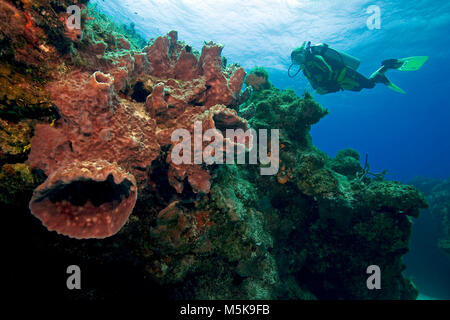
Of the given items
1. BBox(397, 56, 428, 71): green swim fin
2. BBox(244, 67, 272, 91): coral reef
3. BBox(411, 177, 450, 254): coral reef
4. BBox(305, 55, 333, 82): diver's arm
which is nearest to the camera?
BBox(244, 67, 272, 91): coral reef

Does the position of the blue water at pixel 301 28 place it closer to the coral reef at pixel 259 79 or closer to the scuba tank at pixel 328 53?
the scuba tank at pixel 328 53

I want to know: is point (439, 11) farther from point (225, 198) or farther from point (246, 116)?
point (225, 198)

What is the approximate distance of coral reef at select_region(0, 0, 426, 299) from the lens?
200cm

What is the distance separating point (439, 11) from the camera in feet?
60.7

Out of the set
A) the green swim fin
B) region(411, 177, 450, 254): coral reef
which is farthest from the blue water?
region(411, 177, 450, 254): coral reef

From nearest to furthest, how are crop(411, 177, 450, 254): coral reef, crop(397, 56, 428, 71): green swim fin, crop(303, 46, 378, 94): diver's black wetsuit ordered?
crop(303, 46, 378, 94): diver's black wetsuit, crop(397, 56, 428, 71): green swim fin, crop(411, 177, 450, 254): coral reef

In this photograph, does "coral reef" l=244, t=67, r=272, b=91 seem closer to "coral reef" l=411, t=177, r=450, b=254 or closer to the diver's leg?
the diver's leg

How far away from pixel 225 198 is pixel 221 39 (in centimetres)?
2677

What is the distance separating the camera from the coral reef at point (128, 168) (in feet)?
6.56

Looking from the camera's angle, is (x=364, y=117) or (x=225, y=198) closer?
(x=225, y=198)

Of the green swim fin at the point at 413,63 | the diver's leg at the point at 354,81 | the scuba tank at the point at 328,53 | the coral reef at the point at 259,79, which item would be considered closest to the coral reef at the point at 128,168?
the coral reef at the point at 259,79

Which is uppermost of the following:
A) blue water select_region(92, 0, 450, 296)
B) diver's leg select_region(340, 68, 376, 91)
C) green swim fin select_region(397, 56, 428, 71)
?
blue water select_region(92, 0, 450, 296)

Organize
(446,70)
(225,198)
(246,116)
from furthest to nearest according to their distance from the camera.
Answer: (446,70)
(246,116)
(225,198)

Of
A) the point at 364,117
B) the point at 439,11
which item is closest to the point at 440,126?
the point at 364,117
